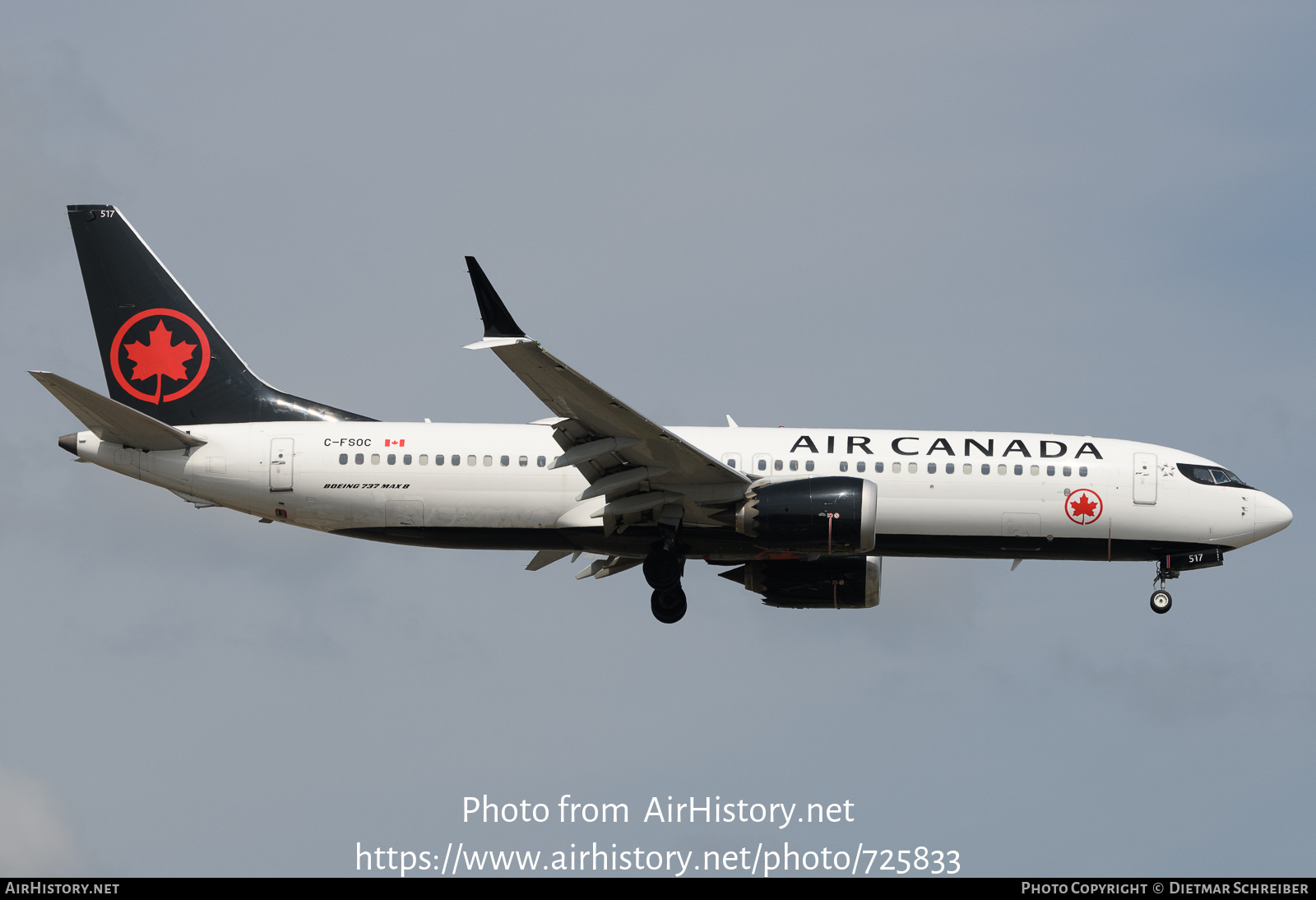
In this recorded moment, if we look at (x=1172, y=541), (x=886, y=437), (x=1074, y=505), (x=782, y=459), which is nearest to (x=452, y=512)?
(x=782, y=459)

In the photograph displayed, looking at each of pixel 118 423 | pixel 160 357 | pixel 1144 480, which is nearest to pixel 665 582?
pixel 1144 480

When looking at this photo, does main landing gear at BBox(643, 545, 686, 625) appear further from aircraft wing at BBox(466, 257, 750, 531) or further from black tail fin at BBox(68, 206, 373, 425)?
black tail fin at BBox(68, 206, 373, 425)

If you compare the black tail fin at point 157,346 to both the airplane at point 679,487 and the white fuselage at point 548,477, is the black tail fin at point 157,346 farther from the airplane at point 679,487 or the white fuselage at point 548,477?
the white fuselage at point 548,477

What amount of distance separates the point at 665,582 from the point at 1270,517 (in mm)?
14509

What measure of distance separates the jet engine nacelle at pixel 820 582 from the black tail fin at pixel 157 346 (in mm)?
10724

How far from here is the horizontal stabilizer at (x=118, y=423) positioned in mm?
35312

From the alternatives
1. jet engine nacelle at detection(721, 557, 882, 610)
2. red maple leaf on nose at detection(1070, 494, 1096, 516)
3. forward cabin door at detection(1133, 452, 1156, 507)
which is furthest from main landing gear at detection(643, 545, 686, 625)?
forward cabin door at detection(1133, 452, 1156, 507)

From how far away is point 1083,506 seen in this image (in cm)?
3762

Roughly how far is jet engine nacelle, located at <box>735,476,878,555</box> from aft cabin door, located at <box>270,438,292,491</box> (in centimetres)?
1062

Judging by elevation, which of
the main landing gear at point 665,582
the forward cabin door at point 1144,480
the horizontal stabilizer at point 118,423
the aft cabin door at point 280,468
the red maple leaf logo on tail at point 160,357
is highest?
the red maple leaf logo on tail at point 160,357

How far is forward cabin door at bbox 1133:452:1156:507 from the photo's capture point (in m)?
37.9

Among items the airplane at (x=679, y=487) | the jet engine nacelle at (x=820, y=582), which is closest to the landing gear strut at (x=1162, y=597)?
the airplane at (x=679, y=487)

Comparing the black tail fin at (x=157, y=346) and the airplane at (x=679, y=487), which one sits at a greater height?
the black tail fin at (x=157, y=346)

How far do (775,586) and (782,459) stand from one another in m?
4.50
